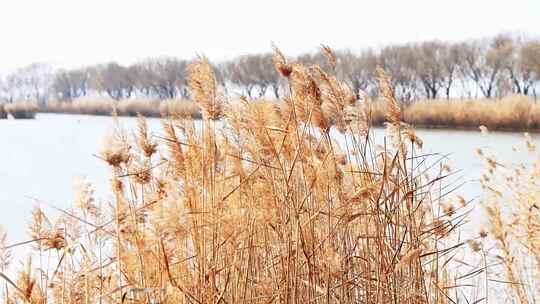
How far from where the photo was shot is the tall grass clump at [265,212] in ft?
5.49

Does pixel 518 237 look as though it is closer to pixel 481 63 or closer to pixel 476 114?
pixel 476 114

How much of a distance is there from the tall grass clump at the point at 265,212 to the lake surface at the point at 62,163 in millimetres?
2788

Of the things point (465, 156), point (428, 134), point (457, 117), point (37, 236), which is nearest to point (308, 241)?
point (37, 236)

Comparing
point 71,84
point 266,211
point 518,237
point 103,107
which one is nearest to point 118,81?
point 103,107

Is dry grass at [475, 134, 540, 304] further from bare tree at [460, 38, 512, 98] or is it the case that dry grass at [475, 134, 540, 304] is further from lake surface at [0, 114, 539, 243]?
bare tree at [460, 38, 512, 98]

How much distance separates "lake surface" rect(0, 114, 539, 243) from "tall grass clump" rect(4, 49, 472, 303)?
279 centimetres

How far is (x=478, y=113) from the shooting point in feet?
52.2

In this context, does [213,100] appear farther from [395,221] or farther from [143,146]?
[395,221]

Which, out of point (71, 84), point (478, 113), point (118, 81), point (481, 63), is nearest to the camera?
point (478, 113)

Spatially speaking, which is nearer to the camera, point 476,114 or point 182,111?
point 182,111

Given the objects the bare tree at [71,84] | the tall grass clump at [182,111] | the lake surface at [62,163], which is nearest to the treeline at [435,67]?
the lake surface at [62,163]

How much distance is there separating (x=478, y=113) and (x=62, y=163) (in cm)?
1017

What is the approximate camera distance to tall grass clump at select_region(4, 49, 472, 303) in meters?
1.67

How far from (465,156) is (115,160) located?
9.23 metres
